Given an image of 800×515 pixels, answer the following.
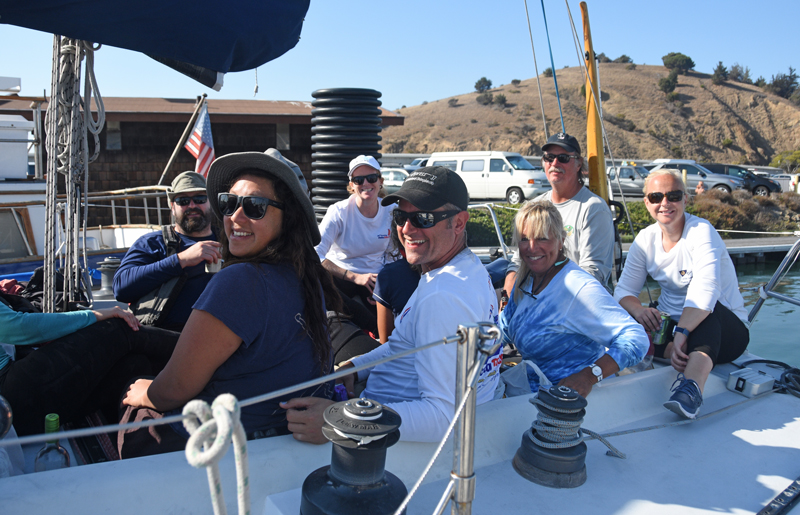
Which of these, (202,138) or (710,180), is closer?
(202,138)

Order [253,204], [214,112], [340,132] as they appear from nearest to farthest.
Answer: [253,204], [340,132], [214,112]

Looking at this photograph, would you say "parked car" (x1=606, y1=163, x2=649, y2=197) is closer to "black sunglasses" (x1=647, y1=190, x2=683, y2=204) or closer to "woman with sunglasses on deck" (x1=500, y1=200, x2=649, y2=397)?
"black sunglasses" (x1=647, y1=190, x2=683, y2=204)

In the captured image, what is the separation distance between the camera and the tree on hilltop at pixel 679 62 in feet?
232

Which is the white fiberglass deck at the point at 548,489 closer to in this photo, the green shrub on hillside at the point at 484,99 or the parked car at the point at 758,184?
the parked car at the point at 758,184

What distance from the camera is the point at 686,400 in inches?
101

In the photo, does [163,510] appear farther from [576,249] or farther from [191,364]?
[576,249]

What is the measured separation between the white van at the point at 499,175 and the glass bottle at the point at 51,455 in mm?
19175

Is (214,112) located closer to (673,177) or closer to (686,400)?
(673,177)

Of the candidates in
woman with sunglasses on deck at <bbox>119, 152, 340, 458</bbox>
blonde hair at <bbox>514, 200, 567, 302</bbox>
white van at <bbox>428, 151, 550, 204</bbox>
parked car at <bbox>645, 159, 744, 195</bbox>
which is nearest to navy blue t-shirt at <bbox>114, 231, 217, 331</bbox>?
woman with sunglasses on deck at <bbox>119, 152, 340, 458</bbox>

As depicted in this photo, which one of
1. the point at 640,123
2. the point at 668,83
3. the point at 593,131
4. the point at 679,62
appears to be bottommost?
the point at 593,131

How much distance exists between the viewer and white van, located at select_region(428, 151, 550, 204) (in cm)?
2059

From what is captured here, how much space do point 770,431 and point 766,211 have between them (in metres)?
19.7

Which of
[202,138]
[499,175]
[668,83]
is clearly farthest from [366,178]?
[668,83]

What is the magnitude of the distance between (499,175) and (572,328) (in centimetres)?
1926
